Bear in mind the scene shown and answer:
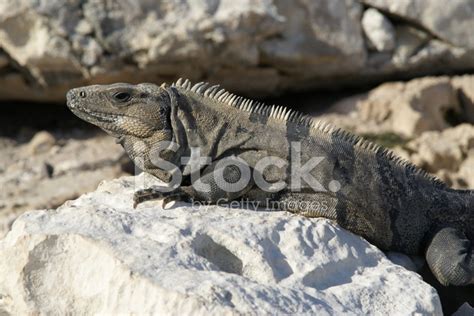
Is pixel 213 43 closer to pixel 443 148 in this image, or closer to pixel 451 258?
pixel 443 148

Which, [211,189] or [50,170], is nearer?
[211,189]

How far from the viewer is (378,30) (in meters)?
12.7

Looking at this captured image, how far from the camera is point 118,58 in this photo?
1165cm

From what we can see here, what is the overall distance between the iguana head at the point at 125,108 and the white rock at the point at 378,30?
276 inches

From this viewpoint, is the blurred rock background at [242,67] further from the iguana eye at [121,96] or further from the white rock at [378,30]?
the iguana eye at [121,96]

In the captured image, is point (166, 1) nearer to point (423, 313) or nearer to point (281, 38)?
point (281, 38)

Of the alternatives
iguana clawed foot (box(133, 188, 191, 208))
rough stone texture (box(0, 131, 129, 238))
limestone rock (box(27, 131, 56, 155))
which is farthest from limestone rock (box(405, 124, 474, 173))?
iguana clawed foot (box(133, 188, 191, 208))

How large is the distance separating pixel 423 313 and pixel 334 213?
128 cm

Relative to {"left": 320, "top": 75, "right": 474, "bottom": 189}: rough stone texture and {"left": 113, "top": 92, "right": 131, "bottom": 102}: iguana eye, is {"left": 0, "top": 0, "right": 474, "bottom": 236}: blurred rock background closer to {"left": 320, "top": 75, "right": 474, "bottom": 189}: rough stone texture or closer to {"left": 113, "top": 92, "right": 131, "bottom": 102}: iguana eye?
{"left": 320, "top": 75, "right": 474, "bottom": 189}: rough stone texture

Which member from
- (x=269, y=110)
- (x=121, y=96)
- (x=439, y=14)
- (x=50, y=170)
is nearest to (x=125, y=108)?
(x=121, y=96)

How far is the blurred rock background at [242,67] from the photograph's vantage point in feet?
37.6

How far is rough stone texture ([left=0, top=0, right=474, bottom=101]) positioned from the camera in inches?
454

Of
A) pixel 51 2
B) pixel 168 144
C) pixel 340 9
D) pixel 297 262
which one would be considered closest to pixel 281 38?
pixel 340 9

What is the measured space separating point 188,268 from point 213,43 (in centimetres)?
733
